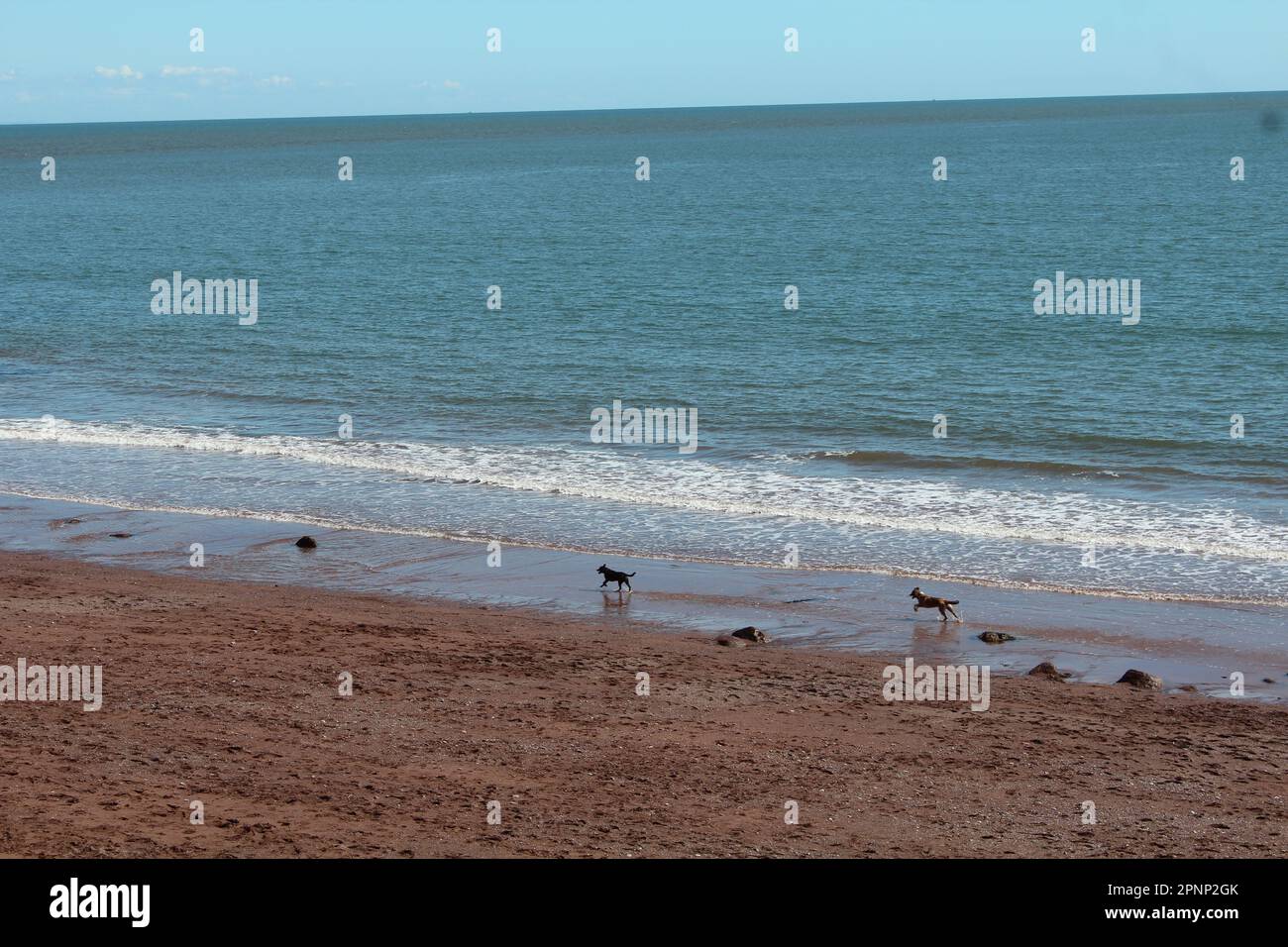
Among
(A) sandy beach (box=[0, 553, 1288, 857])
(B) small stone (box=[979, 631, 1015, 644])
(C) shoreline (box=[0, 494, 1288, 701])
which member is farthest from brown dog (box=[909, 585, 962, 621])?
(A) sandy beach (box=[0, 553, 1288, 857])

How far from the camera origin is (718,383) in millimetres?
35062

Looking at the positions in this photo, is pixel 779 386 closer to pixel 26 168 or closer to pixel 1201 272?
pixel 1201 272

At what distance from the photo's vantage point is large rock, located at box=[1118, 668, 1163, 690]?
585 inches

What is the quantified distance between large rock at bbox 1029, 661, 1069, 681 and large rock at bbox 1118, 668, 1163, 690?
620 millimetres

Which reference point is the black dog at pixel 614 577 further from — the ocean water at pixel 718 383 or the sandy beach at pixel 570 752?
the ocean water at pixel 718 383

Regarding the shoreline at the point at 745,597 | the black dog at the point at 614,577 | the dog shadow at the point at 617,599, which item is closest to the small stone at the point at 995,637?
the shoreline at the point at 745,597

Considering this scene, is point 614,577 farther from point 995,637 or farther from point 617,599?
point 995,637

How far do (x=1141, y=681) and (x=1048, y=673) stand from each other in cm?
98

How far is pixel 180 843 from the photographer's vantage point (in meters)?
9.98

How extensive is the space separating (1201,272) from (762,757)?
44.8 meters

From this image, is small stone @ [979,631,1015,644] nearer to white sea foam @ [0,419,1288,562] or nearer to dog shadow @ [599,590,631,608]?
dog shadow @ [599,590,631,608]

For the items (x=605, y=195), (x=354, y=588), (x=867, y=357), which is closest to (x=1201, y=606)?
(x=354, y=588)

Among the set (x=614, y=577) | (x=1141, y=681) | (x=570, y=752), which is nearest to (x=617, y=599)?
(x=614, y=577)

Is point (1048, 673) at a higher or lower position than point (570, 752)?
higher
